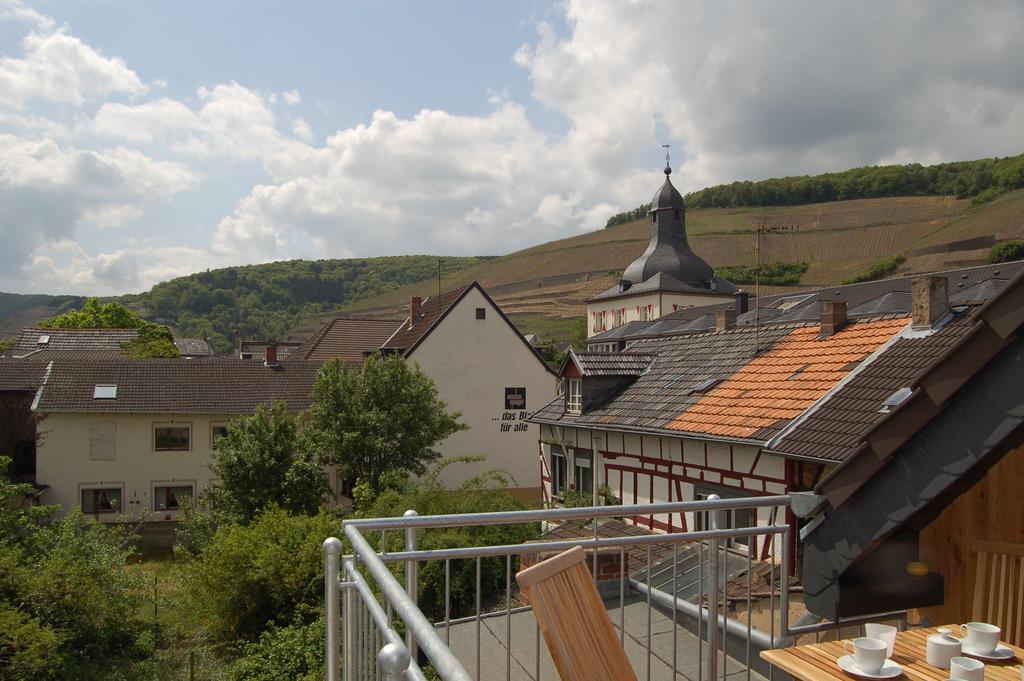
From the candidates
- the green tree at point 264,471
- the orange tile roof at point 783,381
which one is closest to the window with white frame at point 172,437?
the green tree at point 264,471

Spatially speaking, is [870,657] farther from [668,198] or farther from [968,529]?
[668,198]

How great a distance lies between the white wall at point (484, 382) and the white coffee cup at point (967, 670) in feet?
98.0

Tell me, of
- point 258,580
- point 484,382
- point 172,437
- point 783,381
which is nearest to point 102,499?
point 172,437

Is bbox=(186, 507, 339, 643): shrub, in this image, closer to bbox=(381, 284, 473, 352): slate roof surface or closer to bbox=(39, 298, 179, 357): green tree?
bbox=(381, 284, 473, 352): slate roof surface

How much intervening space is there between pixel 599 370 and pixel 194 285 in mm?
155192

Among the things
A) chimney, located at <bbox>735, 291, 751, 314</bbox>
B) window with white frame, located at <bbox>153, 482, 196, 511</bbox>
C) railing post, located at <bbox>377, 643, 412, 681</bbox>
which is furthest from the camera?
chimney, located at <bbox>735, 291, 751, 314</bbox>

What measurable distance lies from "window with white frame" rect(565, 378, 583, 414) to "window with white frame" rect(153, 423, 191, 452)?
17.9 metres

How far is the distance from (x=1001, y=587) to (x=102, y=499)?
3197cm

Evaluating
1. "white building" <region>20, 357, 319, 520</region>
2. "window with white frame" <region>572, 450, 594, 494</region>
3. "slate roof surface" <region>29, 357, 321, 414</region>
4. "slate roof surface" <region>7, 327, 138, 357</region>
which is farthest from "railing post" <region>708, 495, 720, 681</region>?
"slate roof surface" <region>7, 327, 138, 357</region>

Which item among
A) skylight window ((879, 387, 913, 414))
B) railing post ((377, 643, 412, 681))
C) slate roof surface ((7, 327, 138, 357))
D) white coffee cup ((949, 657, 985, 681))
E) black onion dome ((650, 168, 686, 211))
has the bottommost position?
slate roof surface ((7, 327, 138, 357))

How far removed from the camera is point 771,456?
12906mm

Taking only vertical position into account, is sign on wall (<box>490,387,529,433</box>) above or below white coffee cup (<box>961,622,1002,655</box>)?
below

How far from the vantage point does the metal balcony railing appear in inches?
89.7

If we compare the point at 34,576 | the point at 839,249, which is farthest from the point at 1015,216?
the point at 34,576
